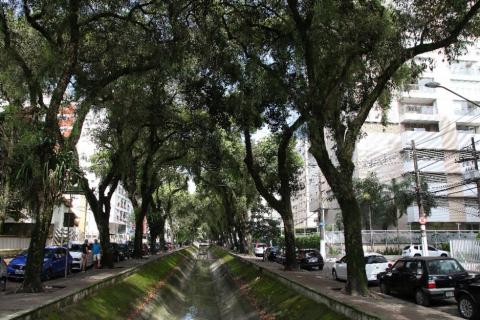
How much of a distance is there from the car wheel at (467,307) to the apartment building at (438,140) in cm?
5187

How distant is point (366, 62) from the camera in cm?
1697

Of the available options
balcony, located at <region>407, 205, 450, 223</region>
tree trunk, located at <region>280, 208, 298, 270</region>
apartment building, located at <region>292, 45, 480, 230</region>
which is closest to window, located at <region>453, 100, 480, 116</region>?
apartment building, located at <region>292, 45, 480, 230</region>

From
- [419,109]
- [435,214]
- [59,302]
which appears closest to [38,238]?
[59,302]

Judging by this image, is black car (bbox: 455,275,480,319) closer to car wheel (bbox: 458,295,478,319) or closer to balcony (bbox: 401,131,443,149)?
car wheel (bbox: 458,295,478,319)

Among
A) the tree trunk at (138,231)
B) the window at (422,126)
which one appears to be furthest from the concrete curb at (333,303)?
the window at (422,126)

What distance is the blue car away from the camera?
24.2 m

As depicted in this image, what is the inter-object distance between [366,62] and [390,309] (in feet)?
26.9

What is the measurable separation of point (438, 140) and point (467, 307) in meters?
57.9

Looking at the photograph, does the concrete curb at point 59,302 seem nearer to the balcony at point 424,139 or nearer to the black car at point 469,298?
the black car at point 469,298

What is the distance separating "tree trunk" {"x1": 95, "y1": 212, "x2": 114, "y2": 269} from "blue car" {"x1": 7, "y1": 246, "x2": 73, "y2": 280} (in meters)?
2.31

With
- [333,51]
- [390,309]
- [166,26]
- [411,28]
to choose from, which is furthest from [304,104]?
[390,309]

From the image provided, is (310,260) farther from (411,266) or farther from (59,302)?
(59,302)

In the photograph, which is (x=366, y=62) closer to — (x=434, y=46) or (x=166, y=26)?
(x=434, y=46)

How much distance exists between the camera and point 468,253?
30.7m
